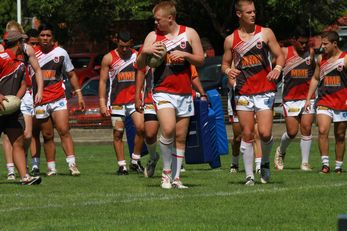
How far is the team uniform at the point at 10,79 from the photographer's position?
14.4 m

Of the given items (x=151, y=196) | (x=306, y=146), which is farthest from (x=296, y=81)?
(x=151, y=196)

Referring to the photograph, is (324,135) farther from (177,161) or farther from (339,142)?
(177,161)

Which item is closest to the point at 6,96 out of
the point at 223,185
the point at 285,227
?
the point at 223,185

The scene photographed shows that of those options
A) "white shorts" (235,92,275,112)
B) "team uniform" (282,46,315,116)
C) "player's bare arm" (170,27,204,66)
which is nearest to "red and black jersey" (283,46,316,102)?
"team uniform" (282,46,315,116)

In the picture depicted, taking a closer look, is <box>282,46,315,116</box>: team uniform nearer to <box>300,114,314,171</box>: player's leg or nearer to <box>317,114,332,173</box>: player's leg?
<box>300,114,314,171</box>: player's leg

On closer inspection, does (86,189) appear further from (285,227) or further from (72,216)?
(285,227)

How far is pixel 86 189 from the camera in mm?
13805

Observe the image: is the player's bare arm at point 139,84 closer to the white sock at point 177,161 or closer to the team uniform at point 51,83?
the white sock at point 177,161

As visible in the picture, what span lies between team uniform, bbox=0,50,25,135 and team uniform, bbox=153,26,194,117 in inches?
75.6

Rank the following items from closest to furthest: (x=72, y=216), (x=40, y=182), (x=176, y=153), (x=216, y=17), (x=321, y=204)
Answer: (x=72, y=216) < (x=321, y=204) < (x=176, y=153) < (x=40, y=182) < (x=216, y=17)

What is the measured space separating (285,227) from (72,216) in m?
2.10

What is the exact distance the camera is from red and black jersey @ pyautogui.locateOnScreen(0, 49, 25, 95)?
14.4 metres

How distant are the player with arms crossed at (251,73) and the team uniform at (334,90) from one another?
8.76ft

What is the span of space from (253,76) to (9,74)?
3.02 meters
